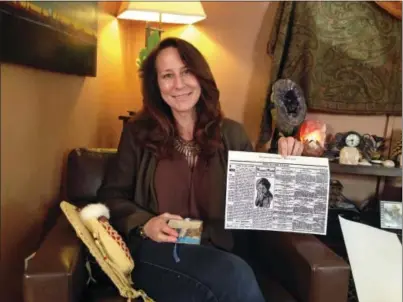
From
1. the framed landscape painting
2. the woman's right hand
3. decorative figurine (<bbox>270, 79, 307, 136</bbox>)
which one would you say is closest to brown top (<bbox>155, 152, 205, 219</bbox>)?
the woman's right hand

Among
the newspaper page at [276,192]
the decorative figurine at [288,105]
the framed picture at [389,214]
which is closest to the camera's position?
the newspaper page at [276,192]

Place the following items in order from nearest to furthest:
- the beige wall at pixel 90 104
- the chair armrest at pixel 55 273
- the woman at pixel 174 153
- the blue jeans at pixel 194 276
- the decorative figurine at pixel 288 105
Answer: the beige wall at pixel 90 104 < the chair armrest at pixel 55 273 < the blue jeans at pixel 194 276 < the woman at pixel 174 153 < the decorative figurine at pixel 288 105

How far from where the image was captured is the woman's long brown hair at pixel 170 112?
1358mm

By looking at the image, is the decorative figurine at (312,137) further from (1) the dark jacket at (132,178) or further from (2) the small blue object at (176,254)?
(2) the small blue object at (176,254)

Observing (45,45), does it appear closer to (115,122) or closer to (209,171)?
(209,171)

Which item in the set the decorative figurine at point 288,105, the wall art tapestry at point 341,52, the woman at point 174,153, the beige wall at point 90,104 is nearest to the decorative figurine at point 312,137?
the decorative figurine at point 288,105

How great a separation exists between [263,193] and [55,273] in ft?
1.84

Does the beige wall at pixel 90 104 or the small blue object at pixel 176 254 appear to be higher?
the beige wall at pixel 90 104

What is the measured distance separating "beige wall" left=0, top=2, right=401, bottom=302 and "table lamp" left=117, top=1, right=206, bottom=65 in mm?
115

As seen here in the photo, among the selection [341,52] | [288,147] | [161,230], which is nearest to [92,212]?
[161,230]

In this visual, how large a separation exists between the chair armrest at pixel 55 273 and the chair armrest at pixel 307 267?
562 millimetres

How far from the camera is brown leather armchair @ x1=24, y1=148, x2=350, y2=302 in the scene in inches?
36.7

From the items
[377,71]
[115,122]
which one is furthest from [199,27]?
[377,71]

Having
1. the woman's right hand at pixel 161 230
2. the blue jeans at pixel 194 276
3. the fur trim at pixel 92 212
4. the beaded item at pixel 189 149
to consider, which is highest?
the beaded item at pixel 189 149
